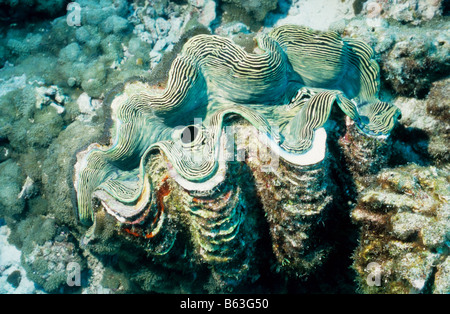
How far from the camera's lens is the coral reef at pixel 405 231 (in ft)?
7.22

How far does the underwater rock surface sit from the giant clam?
0.07 ft

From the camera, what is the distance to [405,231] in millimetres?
2342

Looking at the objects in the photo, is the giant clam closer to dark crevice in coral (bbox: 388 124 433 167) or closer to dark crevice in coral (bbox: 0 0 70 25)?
dark crevice in coral (bbox: 388 124 433 167)

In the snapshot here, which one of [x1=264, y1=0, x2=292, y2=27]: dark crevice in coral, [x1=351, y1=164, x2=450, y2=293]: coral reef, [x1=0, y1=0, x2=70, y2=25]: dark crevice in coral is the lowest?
[x1=0, y1=0, x2=70, y2=25]: dark crevice in coral

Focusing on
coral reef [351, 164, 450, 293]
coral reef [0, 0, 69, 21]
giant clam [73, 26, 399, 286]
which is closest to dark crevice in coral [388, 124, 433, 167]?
giant clam [73, 26, 399, 286]

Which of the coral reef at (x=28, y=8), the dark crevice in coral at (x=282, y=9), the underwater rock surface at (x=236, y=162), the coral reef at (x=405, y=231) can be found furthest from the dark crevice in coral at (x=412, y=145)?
the coral reef at (x=28, y=8)

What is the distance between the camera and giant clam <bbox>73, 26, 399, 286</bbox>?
2514 millimetres

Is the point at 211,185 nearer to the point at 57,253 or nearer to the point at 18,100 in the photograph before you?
the point at 57,253

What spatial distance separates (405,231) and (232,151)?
162 centimetres

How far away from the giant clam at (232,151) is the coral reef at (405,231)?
422mm

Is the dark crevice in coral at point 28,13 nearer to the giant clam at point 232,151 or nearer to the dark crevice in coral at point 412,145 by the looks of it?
the giant clam at point 232,151

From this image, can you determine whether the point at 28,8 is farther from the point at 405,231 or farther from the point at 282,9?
the point at 405,231
